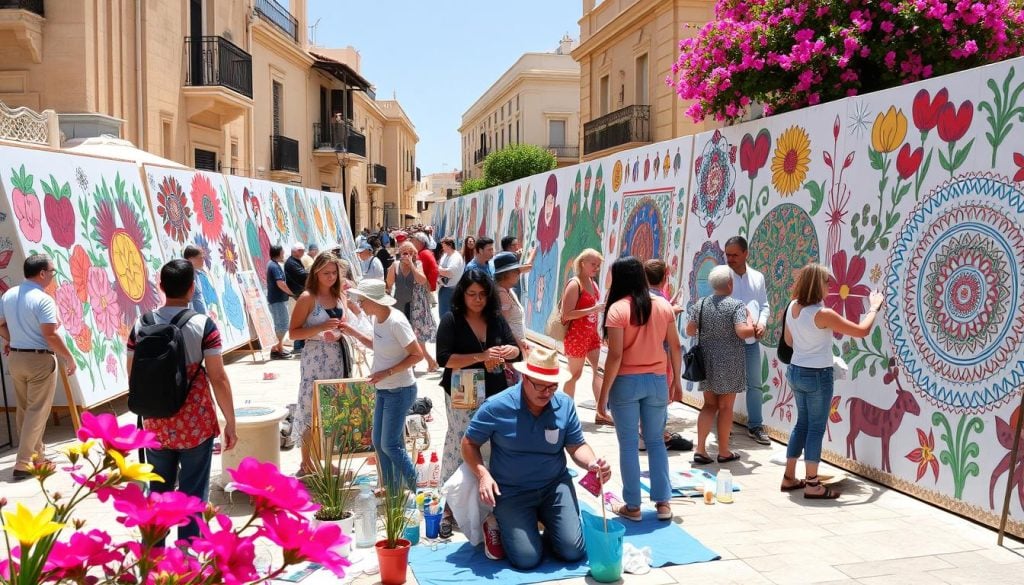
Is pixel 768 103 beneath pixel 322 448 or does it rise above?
above

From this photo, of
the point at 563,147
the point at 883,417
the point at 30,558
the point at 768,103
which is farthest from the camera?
the point at 563,147

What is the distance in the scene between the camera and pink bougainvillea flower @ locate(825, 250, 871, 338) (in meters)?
6.04

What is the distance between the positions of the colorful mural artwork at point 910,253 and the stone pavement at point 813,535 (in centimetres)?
25

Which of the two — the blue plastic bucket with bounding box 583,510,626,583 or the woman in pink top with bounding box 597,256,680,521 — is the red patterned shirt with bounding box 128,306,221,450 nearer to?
the blue plastic bucket with bounding box 583,510,626,583

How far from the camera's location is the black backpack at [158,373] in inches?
157

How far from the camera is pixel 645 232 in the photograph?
9.58 metres

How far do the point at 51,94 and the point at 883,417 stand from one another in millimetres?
15960

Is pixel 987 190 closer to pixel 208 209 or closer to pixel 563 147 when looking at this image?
pixel 208 209

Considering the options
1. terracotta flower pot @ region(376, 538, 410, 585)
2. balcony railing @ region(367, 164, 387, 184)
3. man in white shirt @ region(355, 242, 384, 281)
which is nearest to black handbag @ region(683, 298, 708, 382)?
terracotta flower pot @ region(376, 538, 410, 585)

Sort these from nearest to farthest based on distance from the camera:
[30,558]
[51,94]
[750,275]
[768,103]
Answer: [30,558] → [750,275] → [768,103] → [51,94]

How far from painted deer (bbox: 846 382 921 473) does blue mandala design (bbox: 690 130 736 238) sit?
8.18 ft

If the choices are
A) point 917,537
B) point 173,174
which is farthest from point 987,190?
point 173,174

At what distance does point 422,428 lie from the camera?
6238 mm

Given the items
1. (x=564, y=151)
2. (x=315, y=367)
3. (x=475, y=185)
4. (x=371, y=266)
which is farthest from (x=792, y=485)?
(x=475, y=185)
